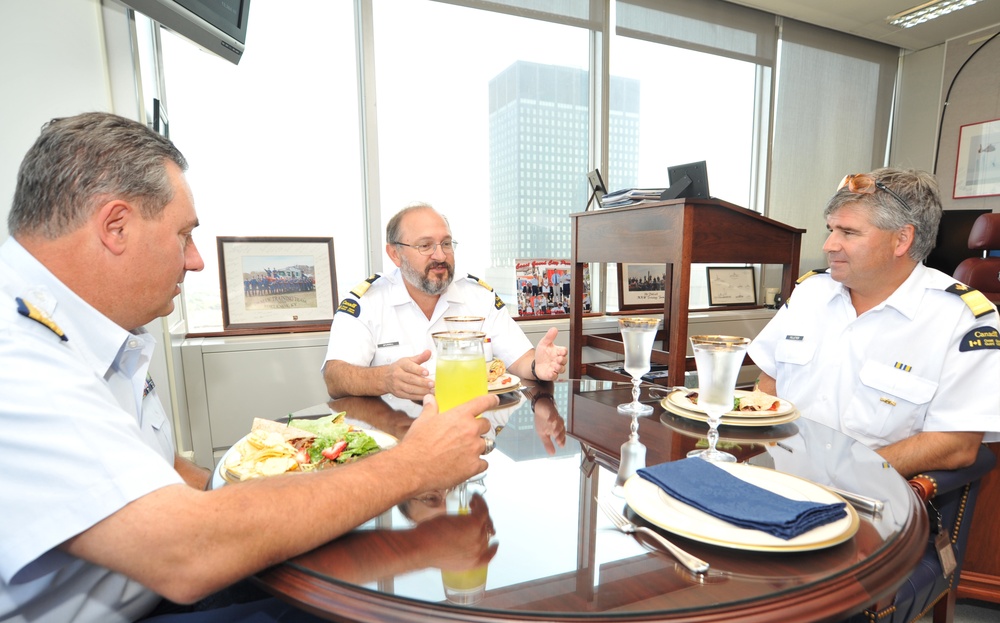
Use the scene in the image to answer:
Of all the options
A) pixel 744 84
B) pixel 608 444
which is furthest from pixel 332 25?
pixel 744 84

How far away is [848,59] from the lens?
4.20 meters

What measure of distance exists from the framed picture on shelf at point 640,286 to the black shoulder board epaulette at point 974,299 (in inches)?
83.3

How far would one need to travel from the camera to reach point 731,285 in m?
3.97

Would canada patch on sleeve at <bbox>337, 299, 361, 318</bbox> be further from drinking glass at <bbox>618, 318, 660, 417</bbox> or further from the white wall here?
drinking glass at <bbox>618, 318, 660, 417</bbox>

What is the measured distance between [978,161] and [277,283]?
5176 millimetres

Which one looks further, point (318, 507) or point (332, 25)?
point (332, 25)

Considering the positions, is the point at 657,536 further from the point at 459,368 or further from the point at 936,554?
the point at 936,554

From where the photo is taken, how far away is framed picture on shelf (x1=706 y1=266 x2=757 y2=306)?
3.88 m

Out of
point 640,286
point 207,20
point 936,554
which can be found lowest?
point 936,554

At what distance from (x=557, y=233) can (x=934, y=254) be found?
302cm

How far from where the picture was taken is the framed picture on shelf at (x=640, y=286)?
139 inches

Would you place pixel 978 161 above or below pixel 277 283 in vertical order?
above

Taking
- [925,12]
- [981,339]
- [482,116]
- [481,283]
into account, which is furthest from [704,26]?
[981,339]

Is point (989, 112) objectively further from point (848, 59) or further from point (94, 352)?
point (94, 352)
